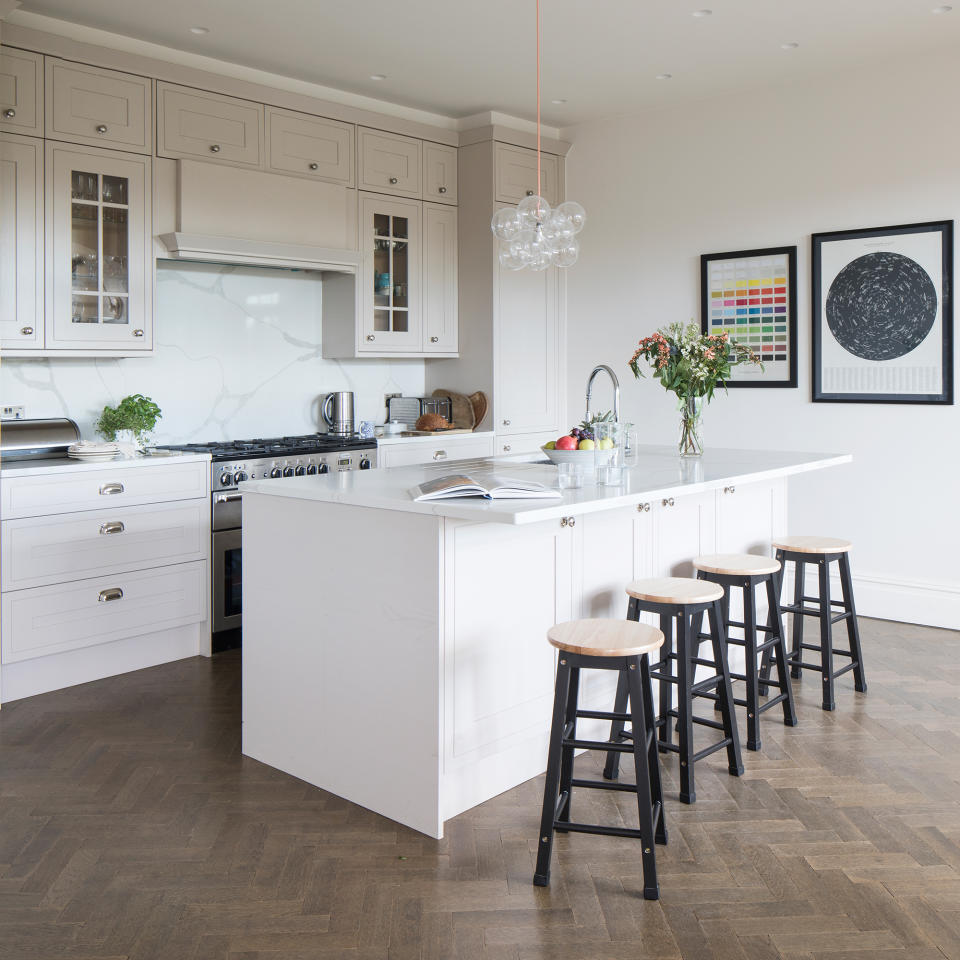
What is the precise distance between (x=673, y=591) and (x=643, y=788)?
2.63 feet

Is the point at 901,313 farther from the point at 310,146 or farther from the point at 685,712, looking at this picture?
the point at 310,146

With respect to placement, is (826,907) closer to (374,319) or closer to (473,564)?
(473,564)

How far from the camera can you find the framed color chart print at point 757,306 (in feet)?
17.9

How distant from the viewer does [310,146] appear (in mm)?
5230

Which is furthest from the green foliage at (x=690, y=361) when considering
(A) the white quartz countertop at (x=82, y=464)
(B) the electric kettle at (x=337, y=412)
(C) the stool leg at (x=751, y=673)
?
(B) the electric kettle at (x=337, y=412)

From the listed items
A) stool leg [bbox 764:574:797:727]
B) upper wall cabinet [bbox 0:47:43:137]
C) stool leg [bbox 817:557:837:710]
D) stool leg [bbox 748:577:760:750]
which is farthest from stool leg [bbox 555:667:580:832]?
upper wall cabinet [bbox 0:47:43:137]

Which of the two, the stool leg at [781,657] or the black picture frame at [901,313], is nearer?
the stool leg at [781,657]

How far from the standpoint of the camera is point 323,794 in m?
3.01

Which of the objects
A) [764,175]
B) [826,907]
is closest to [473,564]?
[826,907]

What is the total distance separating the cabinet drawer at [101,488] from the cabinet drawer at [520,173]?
274cm

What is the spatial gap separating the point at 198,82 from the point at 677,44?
2362 mm

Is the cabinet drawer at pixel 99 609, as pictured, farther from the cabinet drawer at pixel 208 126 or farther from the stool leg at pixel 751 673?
the stool leg at pixel 751 673

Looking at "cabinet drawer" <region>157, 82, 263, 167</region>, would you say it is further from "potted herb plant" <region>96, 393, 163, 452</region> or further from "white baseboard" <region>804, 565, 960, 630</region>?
"white baseboard" <region>804, 565, 960, 630</region>

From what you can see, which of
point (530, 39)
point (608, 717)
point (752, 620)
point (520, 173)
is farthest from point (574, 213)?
point (520, 173)
